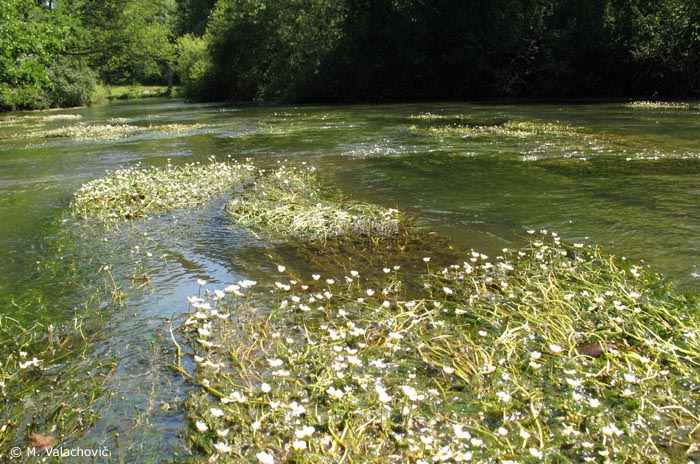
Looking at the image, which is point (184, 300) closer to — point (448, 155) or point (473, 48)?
point (448, 155)

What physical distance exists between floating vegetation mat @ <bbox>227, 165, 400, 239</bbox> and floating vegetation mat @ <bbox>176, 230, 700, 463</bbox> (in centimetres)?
172

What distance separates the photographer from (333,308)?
4504mm

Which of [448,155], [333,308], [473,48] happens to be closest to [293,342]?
[333,308]

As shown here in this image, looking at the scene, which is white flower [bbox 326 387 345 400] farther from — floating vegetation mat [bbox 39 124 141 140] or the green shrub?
the green shrub

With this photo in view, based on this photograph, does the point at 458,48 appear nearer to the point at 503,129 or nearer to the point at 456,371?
the point at 503,129

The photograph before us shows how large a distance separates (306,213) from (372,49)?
104ft

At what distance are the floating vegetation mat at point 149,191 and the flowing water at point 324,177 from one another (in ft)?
1.30

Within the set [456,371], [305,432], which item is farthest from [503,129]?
[305,432]

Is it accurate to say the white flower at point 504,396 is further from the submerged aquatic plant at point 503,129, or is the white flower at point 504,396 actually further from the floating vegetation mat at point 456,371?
the submerged aquatic plant at point 503,129

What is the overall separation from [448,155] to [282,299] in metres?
8.15

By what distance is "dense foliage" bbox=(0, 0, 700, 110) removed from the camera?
83.0 feet

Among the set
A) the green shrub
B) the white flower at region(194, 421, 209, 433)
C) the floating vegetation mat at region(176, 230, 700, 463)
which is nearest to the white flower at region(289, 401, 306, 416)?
the floating vegetation mat at region(176, 230, 700, 463)

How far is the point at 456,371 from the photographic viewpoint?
3.42m

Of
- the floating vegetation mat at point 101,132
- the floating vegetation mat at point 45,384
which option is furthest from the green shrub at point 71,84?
the floating vegetation mat at point 45,384
